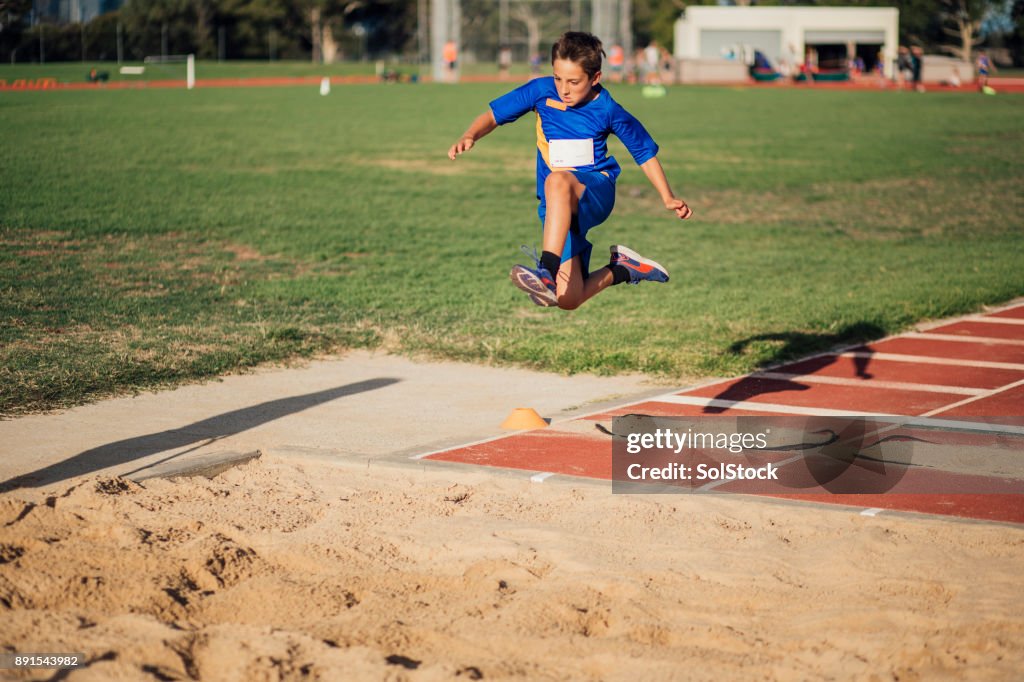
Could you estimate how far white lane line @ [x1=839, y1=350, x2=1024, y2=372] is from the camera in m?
9.59

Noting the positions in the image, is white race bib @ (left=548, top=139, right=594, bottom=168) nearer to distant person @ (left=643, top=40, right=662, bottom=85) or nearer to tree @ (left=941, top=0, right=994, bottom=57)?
distant person @ (left=643, top=40, right=662, bottom=85)

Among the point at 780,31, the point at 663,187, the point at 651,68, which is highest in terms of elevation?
the point at 780,31

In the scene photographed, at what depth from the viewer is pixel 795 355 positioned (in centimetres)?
1002

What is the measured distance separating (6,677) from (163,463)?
2.67 metres

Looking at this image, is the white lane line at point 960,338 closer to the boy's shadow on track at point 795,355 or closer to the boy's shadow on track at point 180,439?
the boy's shadow on track at point 795,355

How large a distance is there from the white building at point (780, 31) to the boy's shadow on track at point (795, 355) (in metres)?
49.4

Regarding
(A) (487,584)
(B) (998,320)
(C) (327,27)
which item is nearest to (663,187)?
(A) (487,584)

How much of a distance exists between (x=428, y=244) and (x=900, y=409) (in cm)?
850

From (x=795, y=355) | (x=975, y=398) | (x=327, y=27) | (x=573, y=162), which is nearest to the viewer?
(x=573, y=162)

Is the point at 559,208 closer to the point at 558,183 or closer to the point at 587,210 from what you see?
the point at 558,183

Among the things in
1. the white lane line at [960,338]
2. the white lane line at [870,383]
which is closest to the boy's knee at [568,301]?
the white lane line at [870,383]

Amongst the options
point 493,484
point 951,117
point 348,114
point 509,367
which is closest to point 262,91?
point 348,114

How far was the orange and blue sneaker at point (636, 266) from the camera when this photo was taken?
7.02 meters

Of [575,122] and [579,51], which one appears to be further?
[575,122]
